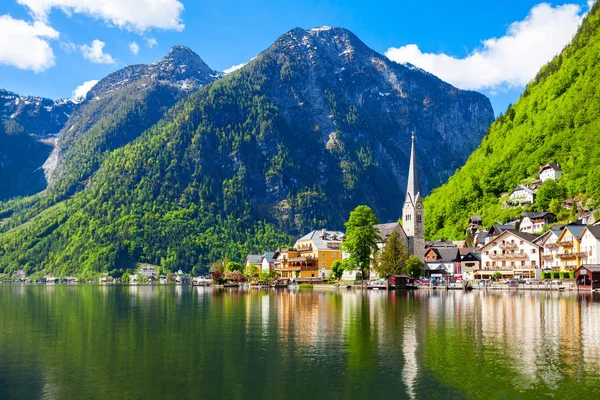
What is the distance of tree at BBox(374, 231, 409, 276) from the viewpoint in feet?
438

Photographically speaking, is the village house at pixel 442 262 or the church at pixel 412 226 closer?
the village house at pixel 442 262

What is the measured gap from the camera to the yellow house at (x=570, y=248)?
119500 mm

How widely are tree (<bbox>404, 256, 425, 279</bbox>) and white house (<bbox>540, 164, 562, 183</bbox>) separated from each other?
48341 mm

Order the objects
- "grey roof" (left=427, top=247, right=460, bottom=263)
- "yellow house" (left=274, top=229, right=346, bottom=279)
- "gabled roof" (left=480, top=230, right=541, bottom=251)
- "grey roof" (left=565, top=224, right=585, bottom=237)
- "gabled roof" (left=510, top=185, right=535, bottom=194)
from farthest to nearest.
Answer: "yellow house" (left=274, top=229, right=346, bottom=279) → "gabled roof" (left=510, top=185, right=535, bottom=194) → "grey roof" (left=427, top=247, right=460, bottom=263) → "gabled roof" (left=480, top=230, right=541, bottom=251) → "grey roof" (left=565, top=224, right=585, bottom=237)

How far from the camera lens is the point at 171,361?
1483 inches

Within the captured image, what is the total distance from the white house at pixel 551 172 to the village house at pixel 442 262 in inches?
1294

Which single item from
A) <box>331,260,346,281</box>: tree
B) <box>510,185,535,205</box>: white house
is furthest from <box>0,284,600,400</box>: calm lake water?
<box>510,185,535,205</box>: white house

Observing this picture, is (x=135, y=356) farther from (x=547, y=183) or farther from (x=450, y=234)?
(x=450, y=234)

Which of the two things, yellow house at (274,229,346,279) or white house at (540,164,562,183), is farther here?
yellow house at (274,229,346,279)

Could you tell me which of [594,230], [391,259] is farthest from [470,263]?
[594,230]

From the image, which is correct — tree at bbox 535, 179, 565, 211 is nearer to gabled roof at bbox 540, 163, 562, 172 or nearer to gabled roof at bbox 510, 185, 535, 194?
gabled roof at bbox 510, 185, 535, 194

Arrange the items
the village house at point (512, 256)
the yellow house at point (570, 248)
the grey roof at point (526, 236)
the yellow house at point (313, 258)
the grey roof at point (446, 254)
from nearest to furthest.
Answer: the yellow house at point (570, 248)
the village house at point (512, 256)
the grey roof at point (526, 236)
the grey roof at point (446, 254)
the yellow house at point (313, 258)

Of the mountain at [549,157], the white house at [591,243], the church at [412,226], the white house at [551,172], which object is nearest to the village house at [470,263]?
the church at [412,226]

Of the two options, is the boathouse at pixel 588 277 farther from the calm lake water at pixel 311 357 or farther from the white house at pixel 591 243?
the calm lake water at pixel 311 357
